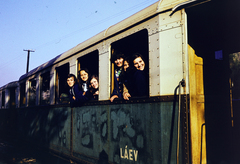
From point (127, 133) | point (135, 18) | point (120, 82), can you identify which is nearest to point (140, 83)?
point (120, 82)

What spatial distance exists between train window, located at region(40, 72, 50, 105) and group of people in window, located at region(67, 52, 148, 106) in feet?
6.47

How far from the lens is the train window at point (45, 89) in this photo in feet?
24.0

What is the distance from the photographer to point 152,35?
365 cm

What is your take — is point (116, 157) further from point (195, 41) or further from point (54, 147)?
point (54, 147)

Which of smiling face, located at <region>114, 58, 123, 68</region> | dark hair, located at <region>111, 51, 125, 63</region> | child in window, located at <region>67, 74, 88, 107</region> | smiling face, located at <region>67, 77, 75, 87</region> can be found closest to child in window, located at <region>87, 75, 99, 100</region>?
child in window, located at <region>67, 74, 88, 107</region>

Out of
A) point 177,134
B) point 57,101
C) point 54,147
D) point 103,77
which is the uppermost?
point 103,77

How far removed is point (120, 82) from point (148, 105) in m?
0.98

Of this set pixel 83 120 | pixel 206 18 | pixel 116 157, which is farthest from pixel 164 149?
pixel 83 120

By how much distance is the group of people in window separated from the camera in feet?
12.8

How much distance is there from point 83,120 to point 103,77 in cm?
115

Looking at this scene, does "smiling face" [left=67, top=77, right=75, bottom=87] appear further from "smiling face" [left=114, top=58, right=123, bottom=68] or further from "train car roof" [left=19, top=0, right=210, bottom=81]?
"smiling face" [left=114, top=58, right=123, bottom=68]

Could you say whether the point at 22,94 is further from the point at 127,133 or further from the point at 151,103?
the point at 151,103

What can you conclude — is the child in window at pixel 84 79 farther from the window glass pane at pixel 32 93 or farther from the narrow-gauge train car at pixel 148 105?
the window glass pane at pixel 32 93

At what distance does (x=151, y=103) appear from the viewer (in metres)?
3.56
